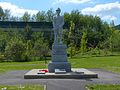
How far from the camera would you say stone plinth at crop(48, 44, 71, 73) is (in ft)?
81.1

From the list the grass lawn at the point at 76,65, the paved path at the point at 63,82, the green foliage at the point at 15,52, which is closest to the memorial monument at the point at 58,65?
the paved path at the point at 63,82

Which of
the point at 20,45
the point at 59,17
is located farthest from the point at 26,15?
the point at 59,17

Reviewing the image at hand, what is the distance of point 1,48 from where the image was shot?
199 ft

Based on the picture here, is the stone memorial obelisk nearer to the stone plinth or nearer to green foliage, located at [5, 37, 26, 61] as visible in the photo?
the stone plinth

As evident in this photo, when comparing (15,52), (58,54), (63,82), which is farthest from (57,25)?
(15,52)

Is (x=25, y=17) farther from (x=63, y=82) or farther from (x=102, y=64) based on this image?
(x=63, y=82)

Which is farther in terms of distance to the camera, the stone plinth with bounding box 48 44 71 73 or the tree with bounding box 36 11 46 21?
the tree with bounding box 36 11 46 21

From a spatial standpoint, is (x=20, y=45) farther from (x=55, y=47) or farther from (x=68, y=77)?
(x=68, y=77)

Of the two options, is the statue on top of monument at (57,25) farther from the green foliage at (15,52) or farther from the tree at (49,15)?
the tree at (49,15)

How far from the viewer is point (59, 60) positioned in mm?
25312

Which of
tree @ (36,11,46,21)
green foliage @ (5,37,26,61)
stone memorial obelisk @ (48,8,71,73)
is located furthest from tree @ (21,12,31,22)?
stone memorial obelisk @ (48,8,71,73)

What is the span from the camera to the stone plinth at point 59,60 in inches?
973

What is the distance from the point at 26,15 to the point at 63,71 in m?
89.2

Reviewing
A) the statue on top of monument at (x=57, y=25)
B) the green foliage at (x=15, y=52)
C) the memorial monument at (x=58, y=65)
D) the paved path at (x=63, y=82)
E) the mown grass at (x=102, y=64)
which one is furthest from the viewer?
the green foliage at (x=15, y=52)
